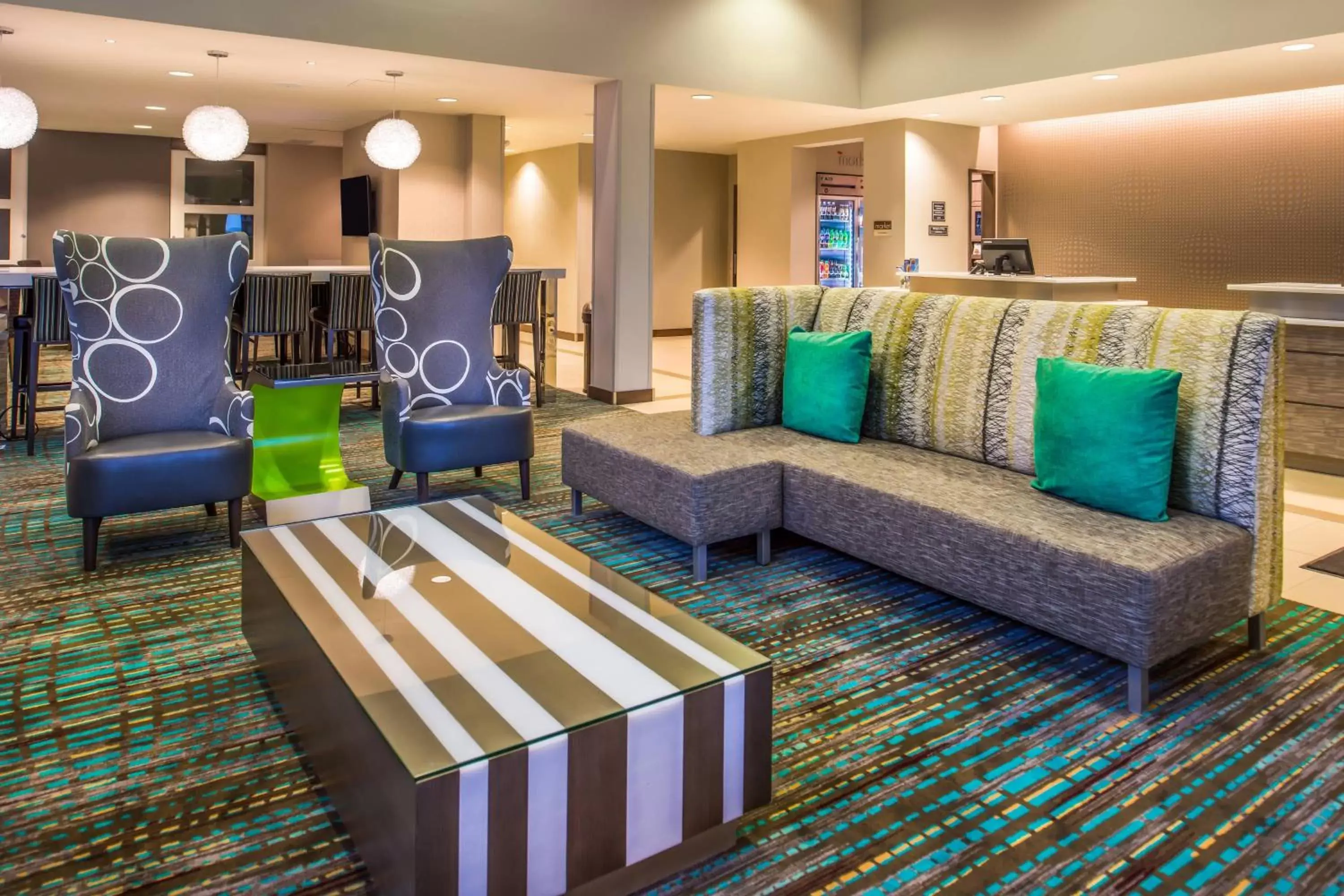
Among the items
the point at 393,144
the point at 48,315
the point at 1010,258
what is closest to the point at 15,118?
the point at 48,315

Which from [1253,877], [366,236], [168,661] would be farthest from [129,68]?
[1253,877]

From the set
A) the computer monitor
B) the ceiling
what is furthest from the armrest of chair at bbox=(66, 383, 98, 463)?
the computer monitor

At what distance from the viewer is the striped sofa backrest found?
2.70 m

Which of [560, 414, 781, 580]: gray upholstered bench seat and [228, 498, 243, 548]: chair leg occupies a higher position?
[560, 414, 781, 580]: gray upholstered bench seat

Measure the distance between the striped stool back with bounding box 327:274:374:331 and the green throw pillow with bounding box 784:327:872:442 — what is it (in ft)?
11.6

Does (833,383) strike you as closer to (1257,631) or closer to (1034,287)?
(1257,631)

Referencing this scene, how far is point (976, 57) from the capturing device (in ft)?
24.3

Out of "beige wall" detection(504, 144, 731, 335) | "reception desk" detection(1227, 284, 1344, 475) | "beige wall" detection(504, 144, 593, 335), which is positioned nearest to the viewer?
A: "reception desk" detection(1227, 284, 1344, 475)

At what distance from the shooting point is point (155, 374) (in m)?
3.86

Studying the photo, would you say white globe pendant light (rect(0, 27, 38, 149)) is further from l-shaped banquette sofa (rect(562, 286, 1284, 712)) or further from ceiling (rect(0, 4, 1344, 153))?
l-shaped banquette sofa (rect(562, 286, 1284, 712))

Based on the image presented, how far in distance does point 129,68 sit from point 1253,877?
8007 mm

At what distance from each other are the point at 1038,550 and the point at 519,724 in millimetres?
1569

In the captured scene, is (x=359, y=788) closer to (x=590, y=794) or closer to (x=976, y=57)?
(x=590, y=794)

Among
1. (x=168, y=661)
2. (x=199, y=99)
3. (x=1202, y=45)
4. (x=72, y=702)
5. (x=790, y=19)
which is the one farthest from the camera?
(x=199, y=99)
